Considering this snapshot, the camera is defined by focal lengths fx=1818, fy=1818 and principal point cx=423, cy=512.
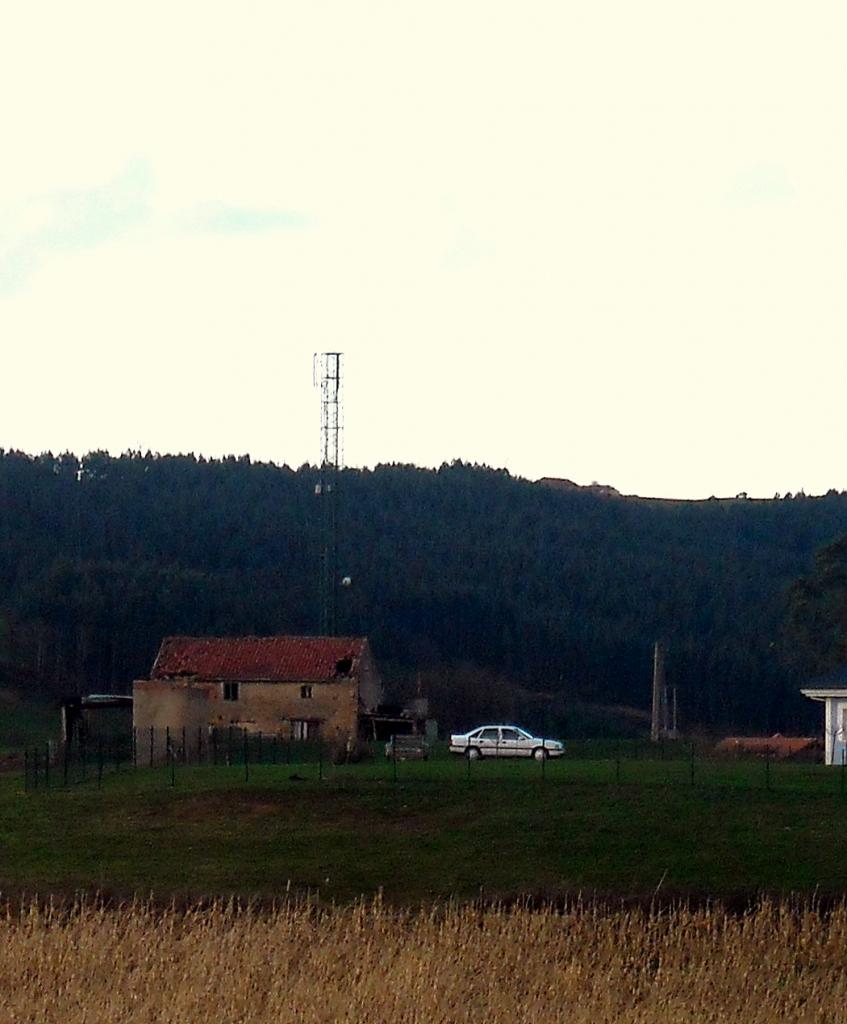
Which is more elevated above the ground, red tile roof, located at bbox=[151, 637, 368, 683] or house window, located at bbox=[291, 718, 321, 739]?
red tile roof, located at bbox=[151, 637, 368, 683]

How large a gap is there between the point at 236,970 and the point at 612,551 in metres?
135

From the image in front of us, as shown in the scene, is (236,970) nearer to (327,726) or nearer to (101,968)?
(101,968)

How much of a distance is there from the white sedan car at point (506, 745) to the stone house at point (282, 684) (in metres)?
8.04

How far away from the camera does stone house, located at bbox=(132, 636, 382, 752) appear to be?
2562 inches

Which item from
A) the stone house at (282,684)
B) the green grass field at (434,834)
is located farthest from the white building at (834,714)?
the stone house at (282,684)

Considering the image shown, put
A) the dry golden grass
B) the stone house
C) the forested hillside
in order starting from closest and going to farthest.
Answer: the dry golden grass, the stone house, the forested hillside

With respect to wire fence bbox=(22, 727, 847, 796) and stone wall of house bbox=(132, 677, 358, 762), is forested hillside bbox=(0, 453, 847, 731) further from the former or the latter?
wire fence bbox=(22, 727, 847, 796)

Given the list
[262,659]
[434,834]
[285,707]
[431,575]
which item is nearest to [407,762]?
[285,707]

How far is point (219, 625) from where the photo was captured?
118 meters

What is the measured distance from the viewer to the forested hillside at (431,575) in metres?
113

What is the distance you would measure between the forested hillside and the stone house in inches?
840

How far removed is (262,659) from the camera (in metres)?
66.8

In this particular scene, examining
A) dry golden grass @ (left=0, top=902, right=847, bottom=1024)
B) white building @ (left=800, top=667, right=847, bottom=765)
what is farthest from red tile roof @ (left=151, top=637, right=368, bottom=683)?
dry golden grass @ (left=0, top=902, right=847, bottom=1024)

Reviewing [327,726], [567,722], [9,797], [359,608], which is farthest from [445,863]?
[359,608]
